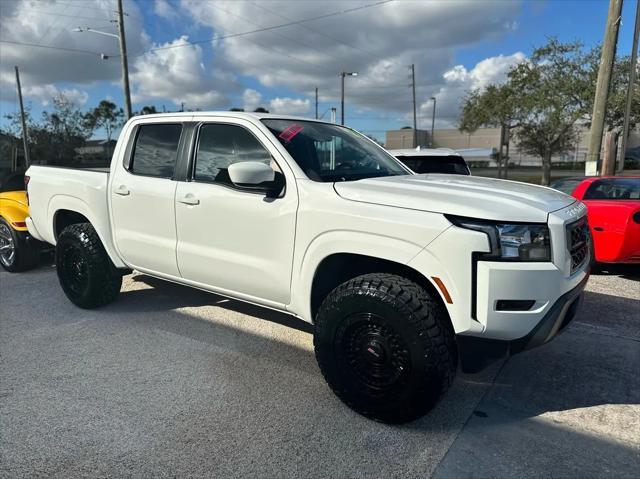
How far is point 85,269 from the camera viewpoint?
14.9ft

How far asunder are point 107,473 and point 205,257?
1.63 metres

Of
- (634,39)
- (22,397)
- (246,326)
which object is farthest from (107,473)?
(634,39)

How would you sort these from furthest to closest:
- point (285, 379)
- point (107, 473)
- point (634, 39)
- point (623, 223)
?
point (634, 39) → point (623, 223) → point (285, 379) → point (107, 473)

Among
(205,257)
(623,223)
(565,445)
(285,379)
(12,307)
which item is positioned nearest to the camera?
(565,445)

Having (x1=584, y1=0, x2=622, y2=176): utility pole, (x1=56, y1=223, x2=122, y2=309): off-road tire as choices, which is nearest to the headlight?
(x1=56, y1=223, x2=122, y2=309): off-road tire

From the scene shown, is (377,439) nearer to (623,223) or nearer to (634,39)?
(623,223)

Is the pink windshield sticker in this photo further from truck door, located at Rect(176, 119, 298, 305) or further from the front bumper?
the front bumper

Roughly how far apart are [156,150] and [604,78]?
10152 millimetres

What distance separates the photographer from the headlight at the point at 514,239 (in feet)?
8.06

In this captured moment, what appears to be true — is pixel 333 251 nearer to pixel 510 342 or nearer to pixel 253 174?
pixel 253 174

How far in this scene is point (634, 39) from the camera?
426 inches

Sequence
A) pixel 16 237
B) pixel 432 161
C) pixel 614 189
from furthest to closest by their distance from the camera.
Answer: pixel 432 161 → pixel 16 237 → pixel 614 189

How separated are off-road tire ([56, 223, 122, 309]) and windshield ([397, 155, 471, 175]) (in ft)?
15.8

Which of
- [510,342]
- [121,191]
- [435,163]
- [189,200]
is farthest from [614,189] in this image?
[121,191]
